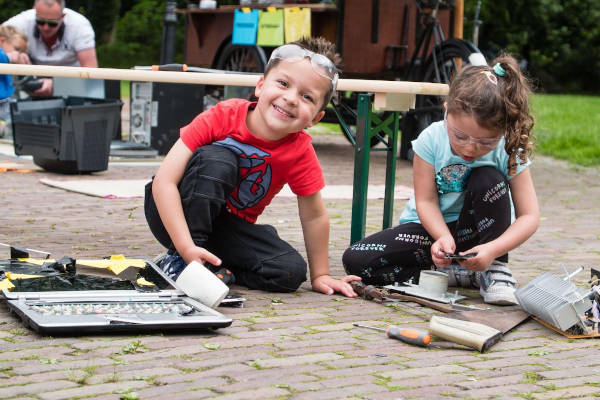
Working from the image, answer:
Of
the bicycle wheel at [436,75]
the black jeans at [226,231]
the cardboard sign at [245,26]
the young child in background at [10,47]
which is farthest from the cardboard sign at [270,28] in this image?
the black jeans at [226,231]

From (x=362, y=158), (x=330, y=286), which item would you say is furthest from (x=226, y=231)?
(x=362, y=158)

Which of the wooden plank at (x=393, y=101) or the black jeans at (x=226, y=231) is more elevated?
the wooden plank at (x=393, y=101)

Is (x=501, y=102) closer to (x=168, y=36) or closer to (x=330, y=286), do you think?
(x=330, y=286)

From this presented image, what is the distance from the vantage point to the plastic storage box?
7.37 metres

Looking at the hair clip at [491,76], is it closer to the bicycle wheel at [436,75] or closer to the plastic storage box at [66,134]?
the plastic storage box at [66,134]

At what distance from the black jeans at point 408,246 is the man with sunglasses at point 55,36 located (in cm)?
586

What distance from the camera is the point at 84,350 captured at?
273cm

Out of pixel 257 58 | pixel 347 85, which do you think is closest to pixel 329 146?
pixel 257 58

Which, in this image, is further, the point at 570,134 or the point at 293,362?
the point at 570,134

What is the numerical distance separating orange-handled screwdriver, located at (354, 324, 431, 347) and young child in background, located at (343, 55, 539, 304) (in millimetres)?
609

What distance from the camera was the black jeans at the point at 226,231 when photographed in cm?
352

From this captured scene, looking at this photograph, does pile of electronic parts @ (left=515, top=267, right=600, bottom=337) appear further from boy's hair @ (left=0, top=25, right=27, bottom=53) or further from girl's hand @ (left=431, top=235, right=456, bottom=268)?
boy's hair @ (left=0, top=25, right=27, bottom=53)

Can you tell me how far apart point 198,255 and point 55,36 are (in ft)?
21.7

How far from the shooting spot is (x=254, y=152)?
3652mm
